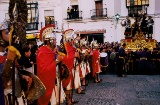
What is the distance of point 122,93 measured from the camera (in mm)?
9305

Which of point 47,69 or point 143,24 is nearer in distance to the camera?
point 47,69

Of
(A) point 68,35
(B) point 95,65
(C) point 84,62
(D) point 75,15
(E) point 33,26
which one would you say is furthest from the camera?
(E) point 33,26

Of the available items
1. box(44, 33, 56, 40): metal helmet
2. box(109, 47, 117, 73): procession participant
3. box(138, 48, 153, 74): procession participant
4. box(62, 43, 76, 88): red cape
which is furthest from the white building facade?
box(44, 33, 56, 40): metal helmet

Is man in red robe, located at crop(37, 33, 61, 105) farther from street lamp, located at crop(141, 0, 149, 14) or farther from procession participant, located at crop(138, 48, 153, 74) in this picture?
street lamp, located at crop(141, 0, 149, 14)

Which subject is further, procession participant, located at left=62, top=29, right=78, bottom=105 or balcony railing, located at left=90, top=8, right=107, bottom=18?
balcony railing, located at left=90, top=8, right=107, bottom=18

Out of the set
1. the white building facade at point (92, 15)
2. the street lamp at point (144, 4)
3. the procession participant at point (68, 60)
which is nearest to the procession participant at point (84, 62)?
the procession participant at point (68, 60)

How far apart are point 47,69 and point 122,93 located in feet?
15.2

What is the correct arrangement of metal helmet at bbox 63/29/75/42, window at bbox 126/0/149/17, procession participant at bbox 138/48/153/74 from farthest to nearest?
1. window at bbox 126/0/149/17
2. procession participant at bbox 138/48/153/74
3. metal helmet at bbox 63/29/75/42

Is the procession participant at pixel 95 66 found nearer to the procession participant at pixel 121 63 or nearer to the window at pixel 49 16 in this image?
the procession participant at pixel 121 63

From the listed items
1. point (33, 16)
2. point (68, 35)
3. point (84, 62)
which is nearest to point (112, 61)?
point (84, 62)

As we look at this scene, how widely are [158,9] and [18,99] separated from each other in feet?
82.0

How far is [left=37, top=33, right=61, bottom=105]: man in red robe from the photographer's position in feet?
18.0

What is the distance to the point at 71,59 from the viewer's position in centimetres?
743

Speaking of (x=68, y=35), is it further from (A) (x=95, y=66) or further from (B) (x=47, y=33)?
(A) (x=95, y=66)
